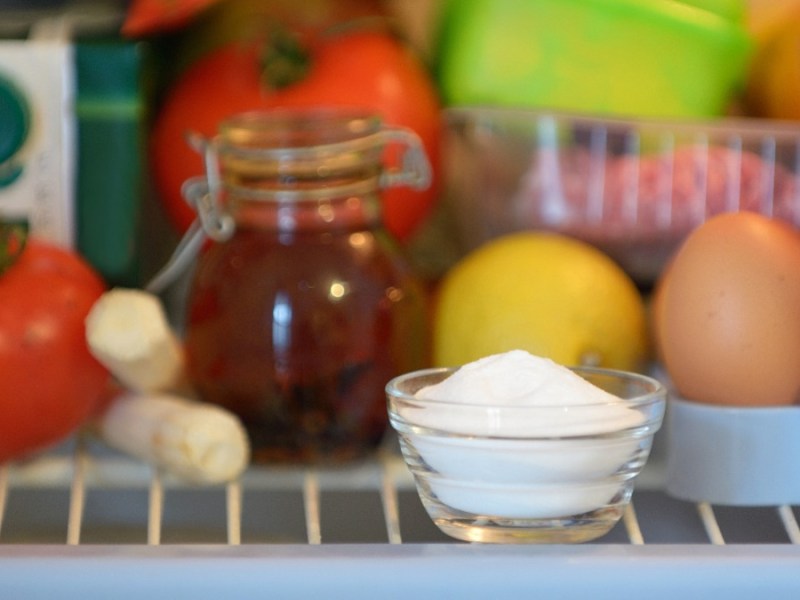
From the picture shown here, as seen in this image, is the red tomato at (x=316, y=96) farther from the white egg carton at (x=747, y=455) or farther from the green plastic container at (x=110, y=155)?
the white egg carton at (x=747, y=455)

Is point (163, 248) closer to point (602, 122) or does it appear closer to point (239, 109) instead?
point (239, 109)

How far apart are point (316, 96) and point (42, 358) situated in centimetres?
30

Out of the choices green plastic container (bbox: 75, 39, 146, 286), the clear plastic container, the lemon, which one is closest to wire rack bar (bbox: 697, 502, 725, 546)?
the lemon

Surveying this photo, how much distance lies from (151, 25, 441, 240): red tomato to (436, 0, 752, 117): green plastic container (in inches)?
2.3

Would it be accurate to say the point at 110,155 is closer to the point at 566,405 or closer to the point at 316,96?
the point at 316,96

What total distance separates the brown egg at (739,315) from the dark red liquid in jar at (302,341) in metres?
0.17

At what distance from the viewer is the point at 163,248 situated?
95 cm

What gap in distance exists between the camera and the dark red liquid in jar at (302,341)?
0.65m

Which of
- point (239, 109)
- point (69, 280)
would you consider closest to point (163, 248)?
point (239, 109)

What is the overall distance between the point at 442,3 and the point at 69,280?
0.39 m

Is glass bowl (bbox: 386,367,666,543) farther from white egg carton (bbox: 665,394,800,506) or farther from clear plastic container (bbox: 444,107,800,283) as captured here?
clear plastic container (bbox: 444,107,800,283)

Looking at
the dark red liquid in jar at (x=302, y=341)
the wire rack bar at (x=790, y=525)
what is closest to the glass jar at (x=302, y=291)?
the dark red liquid in jar at (x=302, y=341)

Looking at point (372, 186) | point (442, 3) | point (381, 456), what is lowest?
point (381, 456)

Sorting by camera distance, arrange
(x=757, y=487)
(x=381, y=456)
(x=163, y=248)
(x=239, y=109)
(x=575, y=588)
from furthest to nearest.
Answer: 1. (x=163, y=248)
2. (x=239, y=109)
3. (x=381, y=456)
4. (x=757, y=487)
5. (x=575, y=588)
